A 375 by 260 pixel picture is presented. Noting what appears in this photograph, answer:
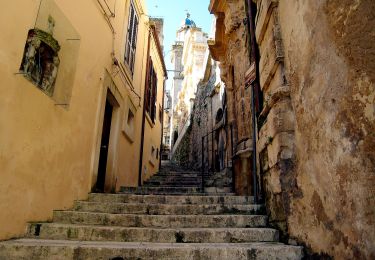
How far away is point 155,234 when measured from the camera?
2982mm

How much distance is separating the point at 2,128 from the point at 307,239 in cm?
306

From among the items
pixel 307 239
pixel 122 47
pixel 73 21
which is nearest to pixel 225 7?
pixel 122 47

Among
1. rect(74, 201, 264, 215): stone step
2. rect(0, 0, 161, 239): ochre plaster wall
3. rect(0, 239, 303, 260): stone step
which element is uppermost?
rect(0, 0, 161, 239): ochre plaster wall

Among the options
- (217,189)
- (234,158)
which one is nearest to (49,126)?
(234,158)

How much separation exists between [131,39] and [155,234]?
6.09 m

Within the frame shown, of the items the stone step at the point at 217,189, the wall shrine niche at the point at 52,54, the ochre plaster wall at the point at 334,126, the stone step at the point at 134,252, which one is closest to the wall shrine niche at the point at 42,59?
the wall shrine niche at the point at 52,54

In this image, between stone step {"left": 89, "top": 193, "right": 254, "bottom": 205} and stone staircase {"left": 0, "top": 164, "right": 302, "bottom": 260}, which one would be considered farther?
stone step {"left": 89, "top": 193, "right": 254, "bottom": 205}

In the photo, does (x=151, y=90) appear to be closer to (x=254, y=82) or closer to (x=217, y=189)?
(x=217, y=189)

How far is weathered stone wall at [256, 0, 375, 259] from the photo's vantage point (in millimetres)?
1563

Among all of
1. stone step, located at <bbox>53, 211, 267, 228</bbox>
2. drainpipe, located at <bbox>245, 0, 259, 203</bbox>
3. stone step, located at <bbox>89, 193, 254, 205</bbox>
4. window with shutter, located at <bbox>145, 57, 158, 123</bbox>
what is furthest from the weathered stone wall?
window with shutter, located at <bbox>145, 57, 158, 123</bbox>

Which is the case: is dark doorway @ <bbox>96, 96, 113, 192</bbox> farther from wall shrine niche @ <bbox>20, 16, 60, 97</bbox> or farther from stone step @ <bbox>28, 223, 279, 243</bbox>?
stone step @ <bbox>28, 223, 279, 243</bbox>

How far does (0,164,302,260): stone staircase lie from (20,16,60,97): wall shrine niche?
5.58 ft

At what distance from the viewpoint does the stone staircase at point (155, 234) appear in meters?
2.47

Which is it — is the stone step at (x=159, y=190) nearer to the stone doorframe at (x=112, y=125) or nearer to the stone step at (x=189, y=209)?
the stone doorframe at (x=112, y=125)
